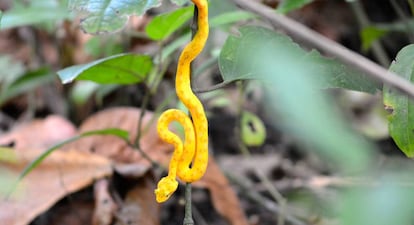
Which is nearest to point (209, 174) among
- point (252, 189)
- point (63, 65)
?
point (252, 189)

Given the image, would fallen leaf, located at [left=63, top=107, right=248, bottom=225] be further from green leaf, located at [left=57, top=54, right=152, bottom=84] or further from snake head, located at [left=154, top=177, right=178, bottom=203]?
snake head, located at [left=154, top=177, right=178, bottom=203]

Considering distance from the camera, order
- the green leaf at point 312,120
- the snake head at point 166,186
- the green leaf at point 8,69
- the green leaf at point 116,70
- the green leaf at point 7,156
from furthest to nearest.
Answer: the green leaf at point 8,69 → the green leaf at point 7,156 → the green leaf at point 116,70 → the snake head at point 166,186 → the green leaf at point 312,120

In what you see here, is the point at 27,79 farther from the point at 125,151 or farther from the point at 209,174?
the point at 209,174

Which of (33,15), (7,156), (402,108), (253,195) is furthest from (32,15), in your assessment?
(402,108)

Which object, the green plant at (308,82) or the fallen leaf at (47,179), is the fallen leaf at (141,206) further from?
the green plant at (308,82)

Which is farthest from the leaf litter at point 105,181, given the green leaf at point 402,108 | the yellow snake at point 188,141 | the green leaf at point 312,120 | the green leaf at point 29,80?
the green leaf at point 312,120

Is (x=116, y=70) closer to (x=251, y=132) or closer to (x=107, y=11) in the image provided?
(x=107, y=11)

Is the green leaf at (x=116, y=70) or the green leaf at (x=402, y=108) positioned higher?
the green leaf at (x=402, y=108)
